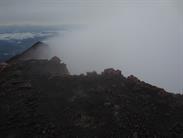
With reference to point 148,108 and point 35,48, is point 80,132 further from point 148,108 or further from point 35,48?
point 35,48

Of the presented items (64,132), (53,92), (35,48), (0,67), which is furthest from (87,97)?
(35,48)

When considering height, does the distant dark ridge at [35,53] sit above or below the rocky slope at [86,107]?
above

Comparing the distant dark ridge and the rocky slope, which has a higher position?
the distant dark ridge

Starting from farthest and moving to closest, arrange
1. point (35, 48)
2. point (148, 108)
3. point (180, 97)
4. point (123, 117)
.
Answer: point (35, 48), point (180, 97), point (148, 108), point (123, 117)

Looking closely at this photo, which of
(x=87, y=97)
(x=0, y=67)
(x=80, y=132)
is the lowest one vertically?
(x=80, y=132)

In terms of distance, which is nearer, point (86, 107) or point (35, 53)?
point (86, 107)

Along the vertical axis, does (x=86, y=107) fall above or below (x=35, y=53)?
below

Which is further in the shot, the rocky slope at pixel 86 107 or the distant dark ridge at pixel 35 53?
the distant dark ridge at pixel 35 53

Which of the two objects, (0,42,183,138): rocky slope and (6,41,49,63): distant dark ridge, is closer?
(0,42,183,138): rocky slope
